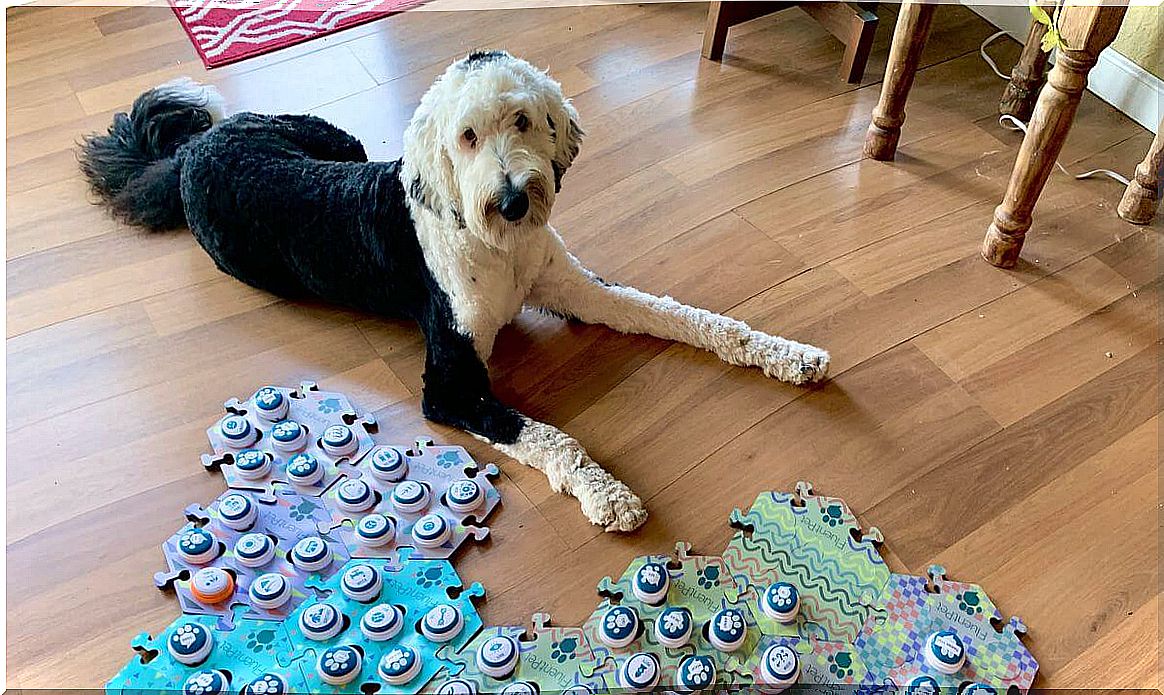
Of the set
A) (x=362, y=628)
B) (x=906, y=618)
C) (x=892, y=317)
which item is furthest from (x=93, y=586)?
(x=892, y=317)

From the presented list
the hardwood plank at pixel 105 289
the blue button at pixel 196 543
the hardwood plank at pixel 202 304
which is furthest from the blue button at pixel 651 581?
the hardwood plank at pixel 105 289

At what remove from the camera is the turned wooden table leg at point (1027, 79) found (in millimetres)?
2238

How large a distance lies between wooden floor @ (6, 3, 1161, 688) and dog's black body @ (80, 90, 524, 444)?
8cm

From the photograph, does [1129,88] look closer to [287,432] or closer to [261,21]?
[287,432]

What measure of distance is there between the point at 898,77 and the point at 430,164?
3.73ft

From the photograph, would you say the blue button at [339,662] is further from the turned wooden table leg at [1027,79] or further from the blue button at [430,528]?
the turned wooden table leg at [1027,79]

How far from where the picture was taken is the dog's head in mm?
1433

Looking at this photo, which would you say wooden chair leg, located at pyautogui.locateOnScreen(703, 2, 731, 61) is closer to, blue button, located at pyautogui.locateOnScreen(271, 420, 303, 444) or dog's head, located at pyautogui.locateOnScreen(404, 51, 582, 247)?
dog's head, located at pyautogui.locateOnScreen(404, 51, 582, 247)

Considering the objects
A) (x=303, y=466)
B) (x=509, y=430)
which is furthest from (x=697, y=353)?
(x=303, y=466)

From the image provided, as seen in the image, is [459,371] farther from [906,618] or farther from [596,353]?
[906,618]

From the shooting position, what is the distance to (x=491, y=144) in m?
1.45

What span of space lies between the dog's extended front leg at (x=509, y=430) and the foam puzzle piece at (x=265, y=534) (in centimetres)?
28

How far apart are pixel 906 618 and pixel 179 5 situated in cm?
242

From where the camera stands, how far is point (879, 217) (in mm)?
2104
